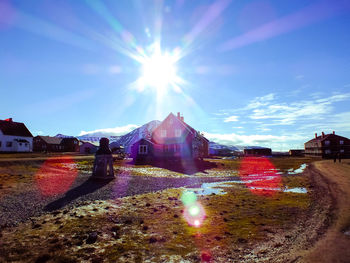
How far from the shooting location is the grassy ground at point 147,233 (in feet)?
19.7

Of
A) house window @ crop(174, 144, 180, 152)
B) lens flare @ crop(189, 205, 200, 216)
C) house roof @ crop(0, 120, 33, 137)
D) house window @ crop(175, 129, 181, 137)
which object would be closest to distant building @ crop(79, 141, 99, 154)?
house roof @ crop(0, 120, 33, 137)

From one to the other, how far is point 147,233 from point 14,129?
6926cm

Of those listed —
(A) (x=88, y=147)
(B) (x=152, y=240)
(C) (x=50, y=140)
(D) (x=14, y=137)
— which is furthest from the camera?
(A) (x=88, y=147)

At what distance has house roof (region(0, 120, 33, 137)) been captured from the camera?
187 feet

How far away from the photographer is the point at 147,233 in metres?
7.70

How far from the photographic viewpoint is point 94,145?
92.4 metres

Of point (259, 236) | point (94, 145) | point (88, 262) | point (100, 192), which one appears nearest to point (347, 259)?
point (259, 236)

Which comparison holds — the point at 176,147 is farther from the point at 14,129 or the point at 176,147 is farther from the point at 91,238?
the point at 14,129

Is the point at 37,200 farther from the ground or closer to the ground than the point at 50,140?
closer to the ground

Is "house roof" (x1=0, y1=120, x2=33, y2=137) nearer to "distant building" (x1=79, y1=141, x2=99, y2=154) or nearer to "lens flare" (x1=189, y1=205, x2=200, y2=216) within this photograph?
"distant building" (x1=79, y1=141, x2=99, y2=154)

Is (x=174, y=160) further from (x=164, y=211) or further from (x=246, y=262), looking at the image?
(x=246, y=262)

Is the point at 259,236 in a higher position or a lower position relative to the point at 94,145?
lower

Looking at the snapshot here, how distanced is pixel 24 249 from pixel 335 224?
36.9 feet

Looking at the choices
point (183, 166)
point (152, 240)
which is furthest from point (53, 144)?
point (152, 240)
